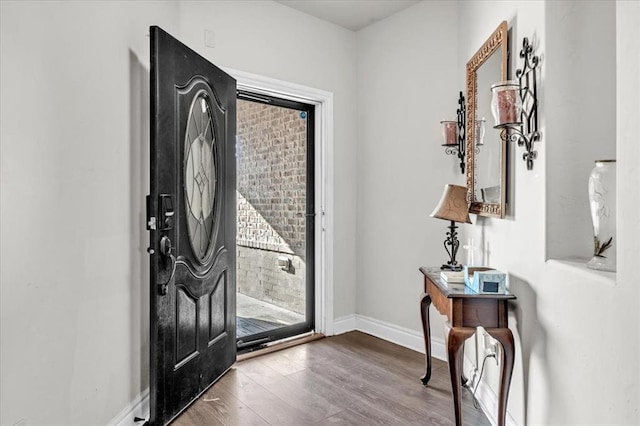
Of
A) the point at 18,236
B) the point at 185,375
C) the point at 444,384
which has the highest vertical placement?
the point at 18,236

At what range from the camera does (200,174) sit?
2.69m

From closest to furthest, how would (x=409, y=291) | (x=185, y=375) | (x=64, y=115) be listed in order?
(x=64, y=115) < (x=185, y=375) < (x=409, y=291)

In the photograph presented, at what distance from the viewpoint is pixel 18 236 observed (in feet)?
5.09

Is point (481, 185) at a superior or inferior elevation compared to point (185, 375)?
superior

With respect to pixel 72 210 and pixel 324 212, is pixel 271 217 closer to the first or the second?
pixel 324 212

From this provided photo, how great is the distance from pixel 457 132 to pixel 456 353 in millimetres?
1546

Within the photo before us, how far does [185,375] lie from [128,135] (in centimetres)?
137

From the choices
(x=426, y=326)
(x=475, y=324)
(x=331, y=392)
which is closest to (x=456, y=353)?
(x=475, y=324)

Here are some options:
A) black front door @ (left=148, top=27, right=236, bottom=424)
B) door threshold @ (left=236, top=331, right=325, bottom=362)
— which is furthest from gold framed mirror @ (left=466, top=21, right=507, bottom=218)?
door threshold @ (left=236, top=331, right=325, bottom=362)

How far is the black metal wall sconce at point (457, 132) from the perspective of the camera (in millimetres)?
2924

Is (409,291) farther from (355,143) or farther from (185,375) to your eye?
(185,375)

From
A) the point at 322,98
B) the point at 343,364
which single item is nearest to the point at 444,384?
the point at 343,364

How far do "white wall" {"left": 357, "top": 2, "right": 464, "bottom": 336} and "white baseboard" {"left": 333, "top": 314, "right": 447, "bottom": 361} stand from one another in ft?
0.18

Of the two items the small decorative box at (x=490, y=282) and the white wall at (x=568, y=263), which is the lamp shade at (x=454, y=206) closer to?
the white wall at (x=568, y=263)
